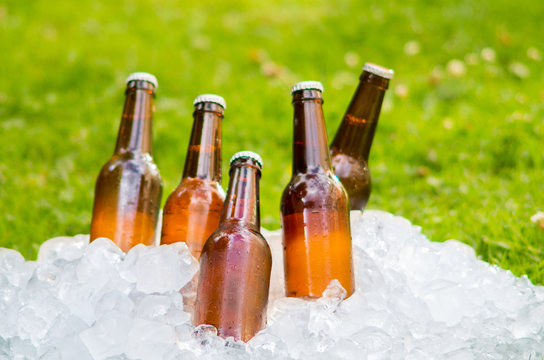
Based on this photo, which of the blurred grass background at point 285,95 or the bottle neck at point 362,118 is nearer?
the bottle neck at point 362,118

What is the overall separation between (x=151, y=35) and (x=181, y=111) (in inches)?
59.4

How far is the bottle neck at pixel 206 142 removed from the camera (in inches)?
67.3

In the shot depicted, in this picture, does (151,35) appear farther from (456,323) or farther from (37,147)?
(456,323)

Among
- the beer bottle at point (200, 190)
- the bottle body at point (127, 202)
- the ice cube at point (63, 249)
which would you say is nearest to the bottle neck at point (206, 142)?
the beer bottle at point (200, 190)

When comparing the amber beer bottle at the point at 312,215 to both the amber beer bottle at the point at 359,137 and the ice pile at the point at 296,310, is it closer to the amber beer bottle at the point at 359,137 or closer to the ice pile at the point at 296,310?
the ice pile at the point at 296,310

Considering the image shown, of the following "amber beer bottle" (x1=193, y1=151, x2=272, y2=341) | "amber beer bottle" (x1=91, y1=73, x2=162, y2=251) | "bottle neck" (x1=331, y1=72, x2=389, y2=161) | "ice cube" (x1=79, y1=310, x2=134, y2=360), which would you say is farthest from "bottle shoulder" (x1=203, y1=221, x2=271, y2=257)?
"bottle neck" (x1=331, y1=72, x2=389, y2=161)

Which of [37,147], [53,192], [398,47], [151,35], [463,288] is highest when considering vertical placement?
[151,35]

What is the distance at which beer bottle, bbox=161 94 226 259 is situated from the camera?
1646 millimetres

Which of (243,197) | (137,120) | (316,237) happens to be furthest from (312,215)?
(137,120)

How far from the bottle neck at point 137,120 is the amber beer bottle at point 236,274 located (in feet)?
1.71

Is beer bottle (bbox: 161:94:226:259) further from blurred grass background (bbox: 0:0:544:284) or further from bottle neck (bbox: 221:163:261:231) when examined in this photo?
blurred grass background (bbox: 0:0:544:284)

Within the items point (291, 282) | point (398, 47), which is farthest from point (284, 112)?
point (291, 282)

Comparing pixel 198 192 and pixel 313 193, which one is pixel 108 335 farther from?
pixel 313 193

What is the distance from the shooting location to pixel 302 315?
1283 millimetres
